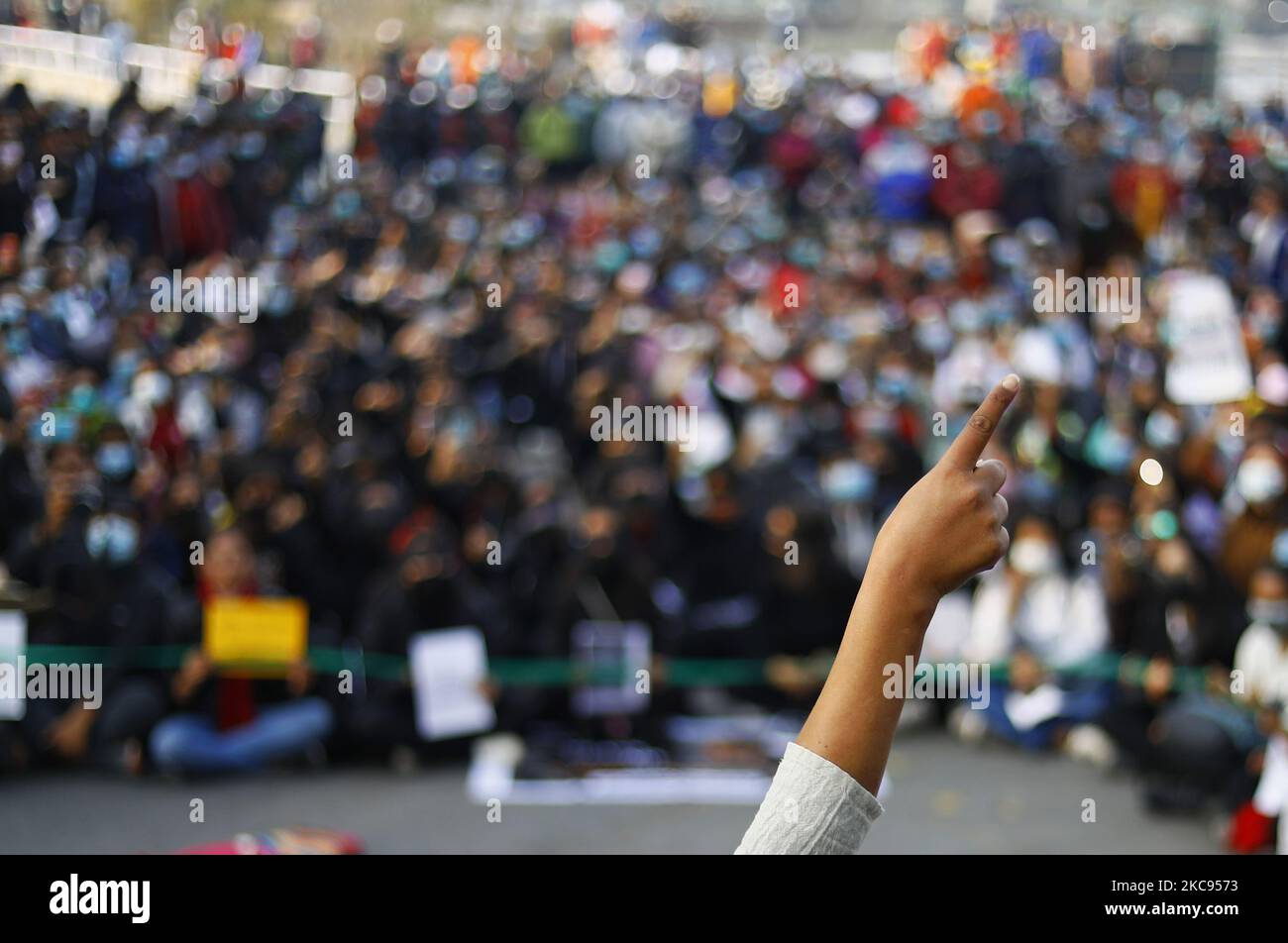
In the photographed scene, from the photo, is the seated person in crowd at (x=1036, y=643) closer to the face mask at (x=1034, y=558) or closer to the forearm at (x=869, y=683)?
the face mask at (x=1034, y=558)

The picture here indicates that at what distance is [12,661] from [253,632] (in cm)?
106

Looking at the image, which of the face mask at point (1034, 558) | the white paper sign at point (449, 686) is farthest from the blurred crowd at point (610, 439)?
the white paper sign at point (449, 686)

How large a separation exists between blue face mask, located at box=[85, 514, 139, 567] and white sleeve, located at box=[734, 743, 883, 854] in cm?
670

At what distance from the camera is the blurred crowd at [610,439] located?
7.30 meters

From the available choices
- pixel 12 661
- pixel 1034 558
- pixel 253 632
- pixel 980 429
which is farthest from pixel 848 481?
pixel 980 429

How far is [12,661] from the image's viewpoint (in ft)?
22.5

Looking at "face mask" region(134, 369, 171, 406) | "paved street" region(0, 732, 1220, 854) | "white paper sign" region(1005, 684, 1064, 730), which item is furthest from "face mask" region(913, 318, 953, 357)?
"face mask" region(134, 369, 171, 406)

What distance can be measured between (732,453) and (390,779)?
2.88m

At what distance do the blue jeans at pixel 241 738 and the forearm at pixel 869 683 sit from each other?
245 inches

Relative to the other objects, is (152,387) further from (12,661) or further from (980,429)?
(980,429)

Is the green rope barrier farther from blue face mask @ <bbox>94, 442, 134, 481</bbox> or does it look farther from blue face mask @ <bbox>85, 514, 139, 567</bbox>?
blue face mask @ <bbox>94, 442, 134, 481</bbox>

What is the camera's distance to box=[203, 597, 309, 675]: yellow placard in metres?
7.21

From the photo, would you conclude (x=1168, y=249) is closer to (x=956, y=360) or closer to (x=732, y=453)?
(x=956, y=360)
